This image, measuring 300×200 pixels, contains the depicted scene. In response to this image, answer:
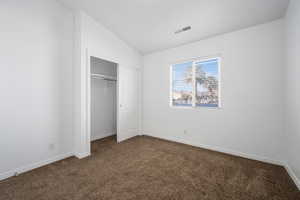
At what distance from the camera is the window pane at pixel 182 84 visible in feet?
11.1

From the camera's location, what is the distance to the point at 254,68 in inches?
95.4

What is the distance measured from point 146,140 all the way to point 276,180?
2703 millimetres

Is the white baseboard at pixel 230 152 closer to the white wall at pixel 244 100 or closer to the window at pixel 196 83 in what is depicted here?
the white wall at pixel 244 100

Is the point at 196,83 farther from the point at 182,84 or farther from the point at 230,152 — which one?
the point at 230,152

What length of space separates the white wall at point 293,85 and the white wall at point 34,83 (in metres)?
3.87

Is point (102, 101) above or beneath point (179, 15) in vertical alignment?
beneath

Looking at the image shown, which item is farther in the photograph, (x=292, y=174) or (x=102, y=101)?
(x=102, y=101)

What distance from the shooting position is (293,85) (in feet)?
5.92

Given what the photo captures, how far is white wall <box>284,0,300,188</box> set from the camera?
65.8 inches

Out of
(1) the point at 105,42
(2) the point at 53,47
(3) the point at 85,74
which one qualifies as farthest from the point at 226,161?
(2) the point at 53,47

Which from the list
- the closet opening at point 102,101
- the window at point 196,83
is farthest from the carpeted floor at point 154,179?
the window at point 196,83

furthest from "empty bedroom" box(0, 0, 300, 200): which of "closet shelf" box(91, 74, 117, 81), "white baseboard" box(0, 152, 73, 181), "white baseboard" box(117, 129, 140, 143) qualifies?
"closet shelf" box(91, 74, 117, 81)

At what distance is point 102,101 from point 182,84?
252cm

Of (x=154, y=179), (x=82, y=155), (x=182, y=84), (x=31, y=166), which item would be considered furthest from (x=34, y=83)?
(x=182, y=84)
